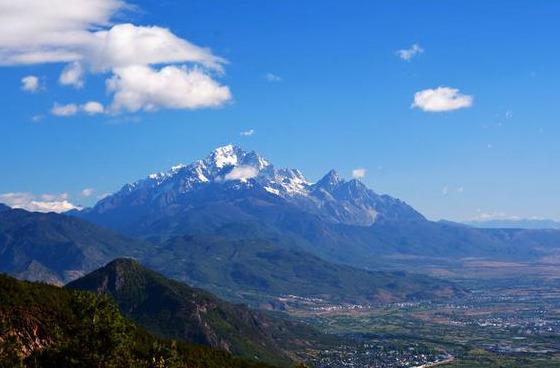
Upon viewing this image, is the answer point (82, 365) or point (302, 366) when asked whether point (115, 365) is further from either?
point (302, 366)

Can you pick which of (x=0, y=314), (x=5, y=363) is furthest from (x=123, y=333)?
(x=0, y=314)

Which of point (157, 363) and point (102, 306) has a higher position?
point (102, 306)

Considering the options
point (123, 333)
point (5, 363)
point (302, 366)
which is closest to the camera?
point (5, 363)

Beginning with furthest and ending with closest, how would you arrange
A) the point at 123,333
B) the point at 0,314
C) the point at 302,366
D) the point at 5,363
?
1. the point at 0,314
2. the point at 302,366
3. the point at 123,333
4. the point at 5,363

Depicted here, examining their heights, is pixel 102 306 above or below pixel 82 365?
above

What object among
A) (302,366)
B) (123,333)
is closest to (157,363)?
(123,333)

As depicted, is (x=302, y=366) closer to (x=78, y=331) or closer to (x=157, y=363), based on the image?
(x=157, y=363)

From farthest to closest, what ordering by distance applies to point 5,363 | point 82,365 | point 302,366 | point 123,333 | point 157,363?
point 302,366, point 157,363, point 123,333, point 82,365, point 5,363

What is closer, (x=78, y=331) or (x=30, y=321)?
(x=78, y=331)

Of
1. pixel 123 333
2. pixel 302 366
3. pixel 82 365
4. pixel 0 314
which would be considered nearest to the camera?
pixel 82 365
